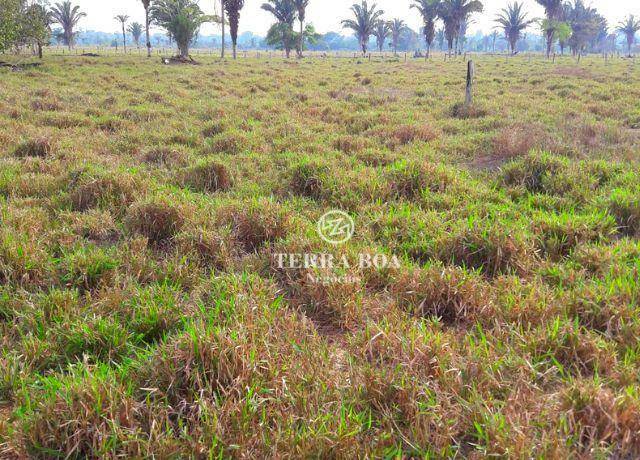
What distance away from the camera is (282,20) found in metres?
46.4

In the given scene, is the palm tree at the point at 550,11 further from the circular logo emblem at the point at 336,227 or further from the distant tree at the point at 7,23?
the circular logo emblem at the point at 336,227

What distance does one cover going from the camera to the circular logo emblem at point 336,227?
3.77m

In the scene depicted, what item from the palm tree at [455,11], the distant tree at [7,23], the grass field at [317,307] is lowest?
the grass field at [317,307]

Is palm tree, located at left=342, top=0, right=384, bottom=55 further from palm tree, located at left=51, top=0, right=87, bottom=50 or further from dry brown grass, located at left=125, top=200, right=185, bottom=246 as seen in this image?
dry brown grass, located at left=125, top=200, right=185, bottom=246

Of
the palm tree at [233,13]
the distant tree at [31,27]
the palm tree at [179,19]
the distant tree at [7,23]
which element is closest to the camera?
the distant tree at [7,23]

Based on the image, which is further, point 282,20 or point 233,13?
point 282,20

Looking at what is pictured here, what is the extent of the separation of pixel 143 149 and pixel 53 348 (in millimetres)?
4865

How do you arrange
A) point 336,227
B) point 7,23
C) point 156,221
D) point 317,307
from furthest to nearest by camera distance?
point 7,23 → point 336,227 → point 156,221 → point 317,307

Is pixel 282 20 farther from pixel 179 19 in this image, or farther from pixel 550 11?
pixel 550 11

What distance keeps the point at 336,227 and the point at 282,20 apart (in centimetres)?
4830

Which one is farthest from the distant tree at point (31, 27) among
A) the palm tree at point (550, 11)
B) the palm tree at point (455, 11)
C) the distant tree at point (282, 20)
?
the palm tree at point (550, 11)

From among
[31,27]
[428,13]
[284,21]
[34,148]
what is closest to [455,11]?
[428,13]

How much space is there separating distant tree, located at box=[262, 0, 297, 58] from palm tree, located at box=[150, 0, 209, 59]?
13207mm

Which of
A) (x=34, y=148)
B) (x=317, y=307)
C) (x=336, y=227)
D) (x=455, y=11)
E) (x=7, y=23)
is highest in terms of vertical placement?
(x=455, y=11)
